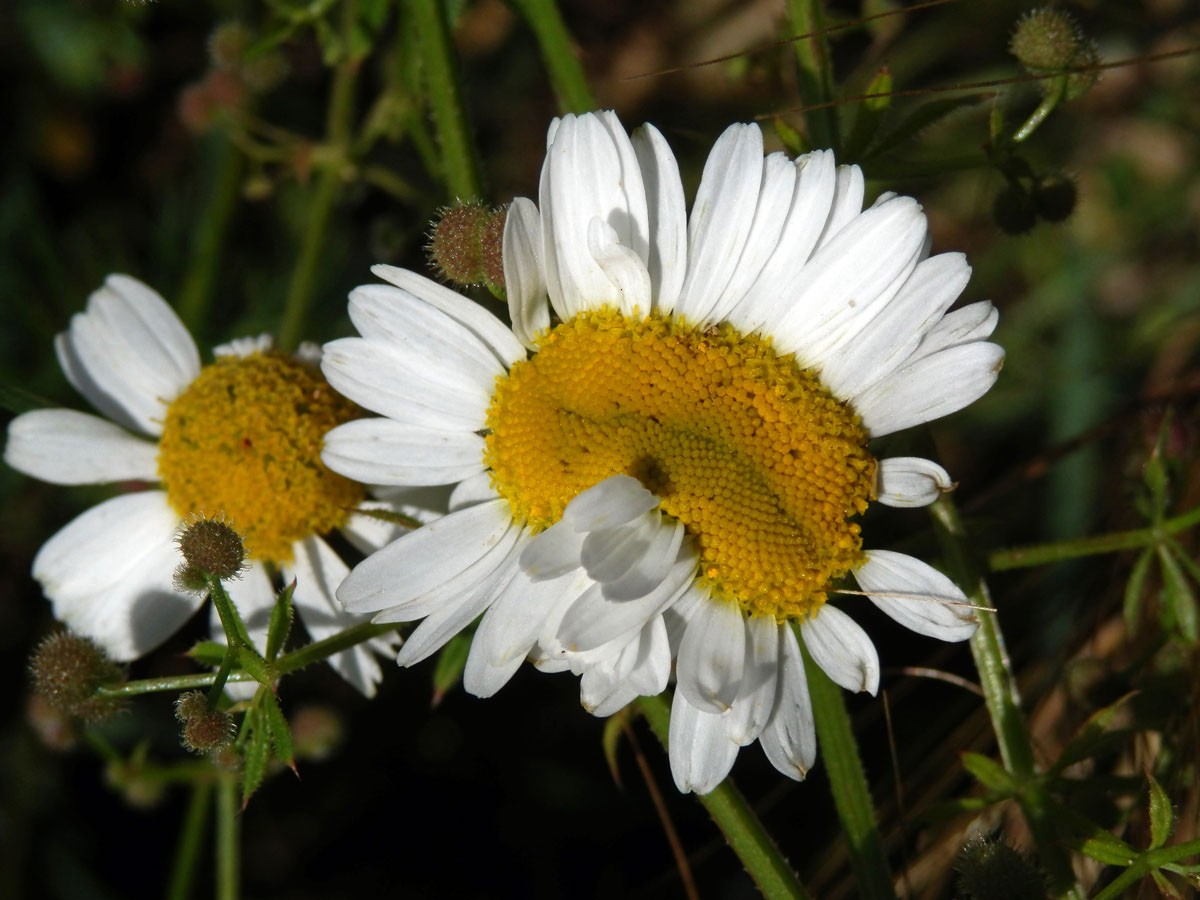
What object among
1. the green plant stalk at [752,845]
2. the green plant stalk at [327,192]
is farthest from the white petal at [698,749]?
the green plant stalk at [327,192]

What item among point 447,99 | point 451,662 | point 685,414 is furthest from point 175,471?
point 685,414

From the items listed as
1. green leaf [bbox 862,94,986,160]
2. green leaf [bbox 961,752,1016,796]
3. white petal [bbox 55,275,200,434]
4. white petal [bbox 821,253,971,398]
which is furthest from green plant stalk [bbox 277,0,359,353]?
green leaf [bbox 961,752,1016,796]

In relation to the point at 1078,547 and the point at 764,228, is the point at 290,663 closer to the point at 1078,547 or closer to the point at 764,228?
the point at 764,228

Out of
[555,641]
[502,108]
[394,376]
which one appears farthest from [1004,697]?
[502,108]

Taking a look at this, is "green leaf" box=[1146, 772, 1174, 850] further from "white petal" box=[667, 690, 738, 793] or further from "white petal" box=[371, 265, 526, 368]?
"white petal" box=[371, 265, 526, 368]

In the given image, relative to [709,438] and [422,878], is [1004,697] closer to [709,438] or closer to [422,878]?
[709,438]

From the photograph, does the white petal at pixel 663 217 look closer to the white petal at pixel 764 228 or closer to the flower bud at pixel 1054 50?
the white petal at pixel 764 228

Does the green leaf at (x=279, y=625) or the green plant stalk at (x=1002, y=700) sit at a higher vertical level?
the green leaf at (x=279, y=625)
